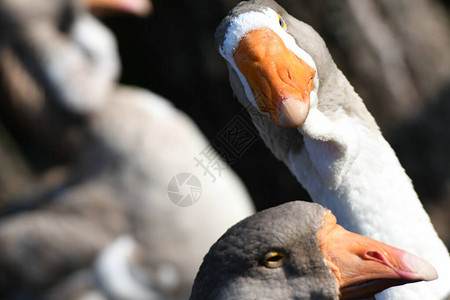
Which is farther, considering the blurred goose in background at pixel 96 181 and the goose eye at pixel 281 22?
the blurred goose in background at pixel 96 181

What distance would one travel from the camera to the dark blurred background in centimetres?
397

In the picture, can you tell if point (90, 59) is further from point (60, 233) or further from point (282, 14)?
point (282, 14)

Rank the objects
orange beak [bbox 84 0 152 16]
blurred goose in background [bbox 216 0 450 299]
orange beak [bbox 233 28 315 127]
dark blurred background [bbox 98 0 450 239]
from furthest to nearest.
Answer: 1. orange beak [bbox 84 0 152 16]
2. dark blurred background [bbox 98 0 450 239]
3. blurred goose in background [bbox 216 0 450 299]
4. orange beak [bbox 233 28 315 127]

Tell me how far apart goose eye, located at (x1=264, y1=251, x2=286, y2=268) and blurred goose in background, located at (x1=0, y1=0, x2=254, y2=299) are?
7.50 ft

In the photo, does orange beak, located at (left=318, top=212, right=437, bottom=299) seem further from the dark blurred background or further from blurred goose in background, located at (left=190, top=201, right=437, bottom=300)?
the dark blurred background

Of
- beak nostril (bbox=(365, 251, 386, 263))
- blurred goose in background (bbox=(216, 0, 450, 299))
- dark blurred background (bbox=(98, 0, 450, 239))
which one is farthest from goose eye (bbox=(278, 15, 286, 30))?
dark blurred background (bbox=(98, 0, 450, 239))

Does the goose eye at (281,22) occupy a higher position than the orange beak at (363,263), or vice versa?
the goose eye at (281,22)

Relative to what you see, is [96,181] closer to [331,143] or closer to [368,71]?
[368,71]

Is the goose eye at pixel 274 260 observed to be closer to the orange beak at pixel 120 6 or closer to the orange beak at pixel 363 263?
the orange beak at pixel 363 263

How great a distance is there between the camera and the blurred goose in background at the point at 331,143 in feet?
4.71

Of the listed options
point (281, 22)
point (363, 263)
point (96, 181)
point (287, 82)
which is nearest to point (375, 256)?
point (363, 263)

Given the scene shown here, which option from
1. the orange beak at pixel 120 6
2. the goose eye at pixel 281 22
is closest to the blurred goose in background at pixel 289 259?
the goose eye at pixel 281 22

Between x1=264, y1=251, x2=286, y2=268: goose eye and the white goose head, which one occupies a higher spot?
the white goose head

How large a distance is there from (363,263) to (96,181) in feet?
8.82
